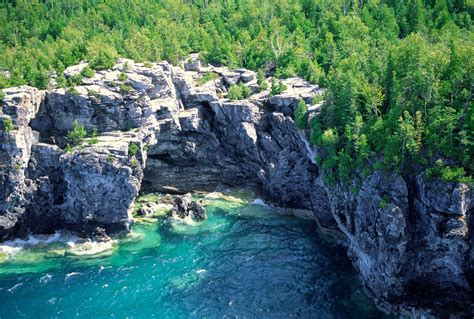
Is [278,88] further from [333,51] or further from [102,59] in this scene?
[102,59]

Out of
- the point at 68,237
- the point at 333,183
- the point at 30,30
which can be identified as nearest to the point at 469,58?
the point at 333,183

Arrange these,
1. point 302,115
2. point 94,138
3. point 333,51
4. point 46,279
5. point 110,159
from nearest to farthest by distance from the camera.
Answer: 1. point 46,279
2. point 302,115
3. point 110,159
4. point 94,138
5. point 333,51

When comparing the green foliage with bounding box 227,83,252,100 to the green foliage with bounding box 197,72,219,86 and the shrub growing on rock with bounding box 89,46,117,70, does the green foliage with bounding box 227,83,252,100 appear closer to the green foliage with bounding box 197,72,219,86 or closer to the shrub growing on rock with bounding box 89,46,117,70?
the green foliage with bounding box 197,72,219,86

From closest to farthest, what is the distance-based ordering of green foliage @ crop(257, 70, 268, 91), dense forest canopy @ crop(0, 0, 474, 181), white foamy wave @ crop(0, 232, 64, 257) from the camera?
dense forest canopy @ crop(0, 0, 474, 181)
white foamy wave @ crop(0, 232, 64, 257)
green foliage @ crop(257, 70, 268, 91)

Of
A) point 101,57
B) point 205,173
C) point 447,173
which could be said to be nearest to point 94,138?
point 101,57

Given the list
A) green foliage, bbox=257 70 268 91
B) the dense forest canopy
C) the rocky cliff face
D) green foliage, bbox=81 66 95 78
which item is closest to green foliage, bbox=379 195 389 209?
the rocky cliff face

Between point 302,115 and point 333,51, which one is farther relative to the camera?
point 333,51
